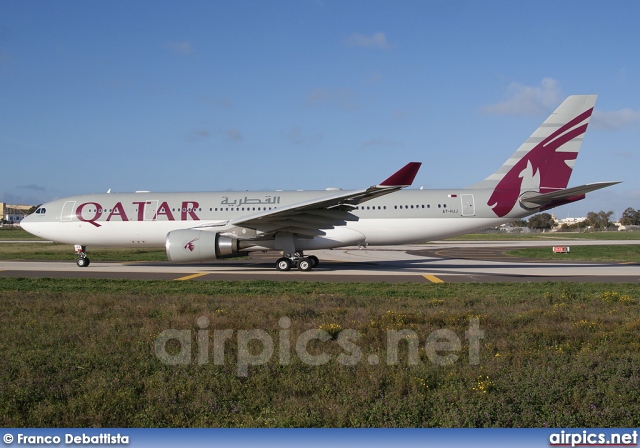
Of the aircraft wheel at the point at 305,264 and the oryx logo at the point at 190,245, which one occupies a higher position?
the oryx logo at the point at 190,245

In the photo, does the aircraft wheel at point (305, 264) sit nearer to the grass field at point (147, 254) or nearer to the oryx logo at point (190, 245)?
the oryx logo at point (190, 245)

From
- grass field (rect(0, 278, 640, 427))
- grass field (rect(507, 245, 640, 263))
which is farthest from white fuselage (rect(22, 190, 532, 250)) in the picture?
grass field (rect(0, 278, 640, 427))

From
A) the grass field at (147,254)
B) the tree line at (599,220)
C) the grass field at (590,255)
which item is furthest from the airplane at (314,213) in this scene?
the tree line at (599,220)

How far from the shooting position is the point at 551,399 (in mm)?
4605

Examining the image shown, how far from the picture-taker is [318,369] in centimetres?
546

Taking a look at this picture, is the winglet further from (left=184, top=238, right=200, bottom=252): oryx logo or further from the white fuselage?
(left=184, top=238, right=200, bottom=252): oryx logo

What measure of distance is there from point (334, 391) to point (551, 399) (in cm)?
183

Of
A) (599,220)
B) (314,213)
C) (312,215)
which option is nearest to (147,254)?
(312,215)

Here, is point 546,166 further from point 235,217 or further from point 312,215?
point 235,217

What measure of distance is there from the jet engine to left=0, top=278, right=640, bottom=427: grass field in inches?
304

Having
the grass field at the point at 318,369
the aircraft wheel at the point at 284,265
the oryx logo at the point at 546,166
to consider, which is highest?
the oryx logo at the point at 546,166

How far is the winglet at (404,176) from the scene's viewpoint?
15.3 m

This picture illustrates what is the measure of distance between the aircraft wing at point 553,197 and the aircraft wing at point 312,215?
5661 mm

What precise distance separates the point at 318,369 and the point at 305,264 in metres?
13.7
